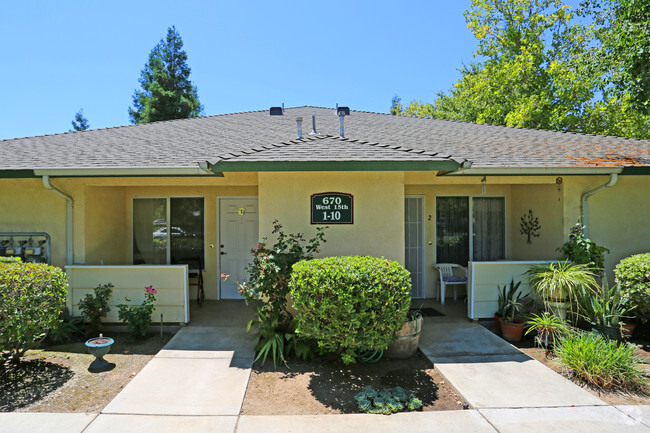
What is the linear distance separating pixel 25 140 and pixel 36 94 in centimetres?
1633

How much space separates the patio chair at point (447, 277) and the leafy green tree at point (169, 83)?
22.4 m

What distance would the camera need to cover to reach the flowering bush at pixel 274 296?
16.2 feet

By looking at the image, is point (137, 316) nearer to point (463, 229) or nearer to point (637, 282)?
point (463, 229)

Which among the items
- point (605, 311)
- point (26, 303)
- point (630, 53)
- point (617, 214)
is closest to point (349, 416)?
point (26, 303)

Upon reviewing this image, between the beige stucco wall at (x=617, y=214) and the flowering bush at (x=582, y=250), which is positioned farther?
the beige stucco wall at (x=617, y=214)

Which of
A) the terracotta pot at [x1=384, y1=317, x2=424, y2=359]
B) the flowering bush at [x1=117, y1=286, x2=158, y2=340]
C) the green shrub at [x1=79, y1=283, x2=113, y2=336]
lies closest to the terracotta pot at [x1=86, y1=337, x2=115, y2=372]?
the flowering bush at [x1=117, y1=286, x2=158, y2=340]

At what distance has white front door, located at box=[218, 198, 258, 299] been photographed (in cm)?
802

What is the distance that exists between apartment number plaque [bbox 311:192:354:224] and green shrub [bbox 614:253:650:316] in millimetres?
4307

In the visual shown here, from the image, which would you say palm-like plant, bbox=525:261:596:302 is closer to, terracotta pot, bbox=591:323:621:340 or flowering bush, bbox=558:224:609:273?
flowering bush, bbox=558:224:609:273

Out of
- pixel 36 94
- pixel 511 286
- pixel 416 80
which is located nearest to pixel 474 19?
pixel 416 80

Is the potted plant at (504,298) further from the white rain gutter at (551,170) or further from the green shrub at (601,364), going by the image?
the white rain gutter at (551,170)

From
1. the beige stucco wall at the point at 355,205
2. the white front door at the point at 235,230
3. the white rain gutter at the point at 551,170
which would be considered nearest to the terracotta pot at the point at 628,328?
the beige stucco wall at the point at 355,205

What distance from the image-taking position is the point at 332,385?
4.27 m

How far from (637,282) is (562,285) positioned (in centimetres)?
108
